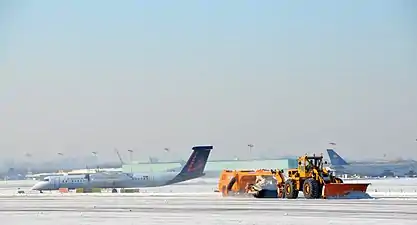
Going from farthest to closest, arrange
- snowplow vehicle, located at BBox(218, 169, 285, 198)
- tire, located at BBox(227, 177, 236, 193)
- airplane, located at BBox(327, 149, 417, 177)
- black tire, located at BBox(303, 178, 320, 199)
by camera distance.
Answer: airplane, located at BBox(327, 149, 417, 177)
tire, located at BBox(227, 177, 236, 193)
snowplow vehicle, located at BBox(218, 169, 285, 198)
black tire, located at BBox(303, 178, 320, 199)

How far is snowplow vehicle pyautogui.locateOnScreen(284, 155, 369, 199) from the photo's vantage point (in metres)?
53.4

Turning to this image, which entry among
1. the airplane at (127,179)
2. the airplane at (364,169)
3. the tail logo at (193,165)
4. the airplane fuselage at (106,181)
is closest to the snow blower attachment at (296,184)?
the airplane at (127,179)

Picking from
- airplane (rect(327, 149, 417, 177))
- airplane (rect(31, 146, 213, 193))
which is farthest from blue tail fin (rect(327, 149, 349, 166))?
airplane (rect(31, 146, 213, 193))

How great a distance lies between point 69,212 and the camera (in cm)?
4253

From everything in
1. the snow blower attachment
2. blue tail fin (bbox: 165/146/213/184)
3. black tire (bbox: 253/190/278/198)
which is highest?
blue tail fin (bbox: 165/146/213/184)

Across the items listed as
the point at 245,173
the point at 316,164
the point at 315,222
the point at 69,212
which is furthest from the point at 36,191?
the point at 315,222

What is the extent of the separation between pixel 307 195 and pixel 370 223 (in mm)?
23441

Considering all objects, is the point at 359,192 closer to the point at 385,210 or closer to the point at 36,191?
the point at 385,210

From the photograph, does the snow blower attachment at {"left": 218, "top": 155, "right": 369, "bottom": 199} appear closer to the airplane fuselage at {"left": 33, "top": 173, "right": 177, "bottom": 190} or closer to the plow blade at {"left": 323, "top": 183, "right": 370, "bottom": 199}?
the plow blade at {"left": 323, "top": 183, "right": 370, "bottom": 199}

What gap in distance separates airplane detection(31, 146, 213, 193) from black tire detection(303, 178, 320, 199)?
49.0m

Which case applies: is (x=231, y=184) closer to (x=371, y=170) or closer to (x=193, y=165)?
(x=193, y=165)

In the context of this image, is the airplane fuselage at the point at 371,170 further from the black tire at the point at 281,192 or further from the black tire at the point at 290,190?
the black tire at the point at 290,190

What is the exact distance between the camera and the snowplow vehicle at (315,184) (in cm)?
5341

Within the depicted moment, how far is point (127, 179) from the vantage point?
104625mm
